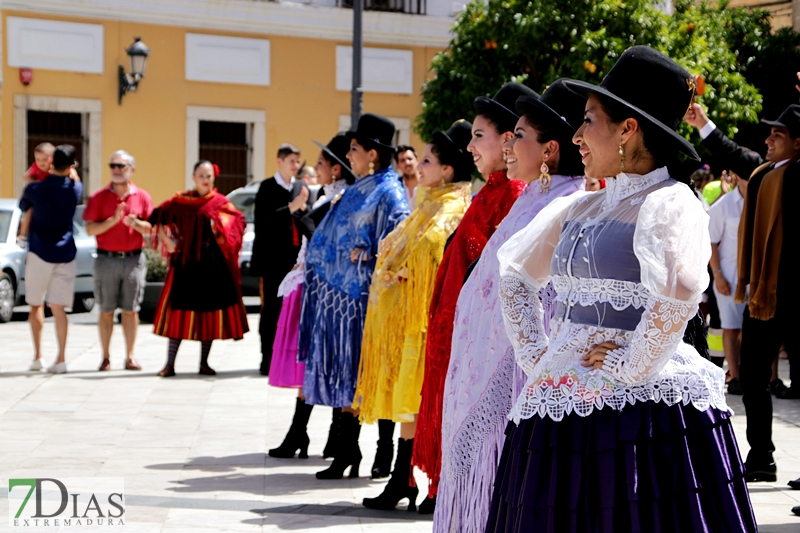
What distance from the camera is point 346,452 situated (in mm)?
6223

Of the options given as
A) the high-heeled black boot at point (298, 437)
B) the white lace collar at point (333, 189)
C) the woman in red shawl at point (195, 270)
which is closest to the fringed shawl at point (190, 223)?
the woman in red shawl at point (195, 270)

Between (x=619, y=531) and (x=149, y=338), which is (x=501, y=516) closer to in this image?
(x=619, y=531)

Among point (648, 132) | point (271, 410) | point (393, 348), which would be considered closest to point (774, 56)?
point (271, 410)

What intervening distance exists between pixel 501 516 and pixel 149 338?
416 inches

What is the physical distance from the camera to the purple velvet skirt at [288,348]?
693cm

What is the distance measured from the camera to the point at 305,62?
2256cm

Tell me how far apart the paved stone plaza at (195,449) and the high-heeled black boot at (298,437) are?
0.24 feet

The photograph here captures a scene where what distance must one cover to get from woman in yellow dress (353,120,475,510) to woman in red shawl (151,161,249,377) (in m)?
4.85

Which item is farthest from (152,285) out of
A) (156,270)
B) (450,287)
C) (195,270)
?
(450,287)

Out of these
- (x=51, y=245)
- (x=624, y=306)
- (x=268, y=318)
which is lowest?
(x=268, y=318)

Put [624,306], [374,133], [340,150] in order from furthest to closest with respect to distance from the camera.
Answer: [340,150]
[374,133]
[624,306]

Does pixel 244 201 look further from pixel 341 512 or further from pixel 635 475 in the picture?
pixel 635 475

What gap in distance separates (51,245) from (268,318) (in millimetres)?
2082

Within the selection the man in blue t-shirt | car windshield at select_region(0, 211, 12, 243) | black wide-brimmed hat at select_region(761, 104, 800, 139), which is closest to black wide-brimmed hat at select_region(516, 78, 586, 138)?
black wide-brimmed hat at select_region(761, 104, 800, 139)
